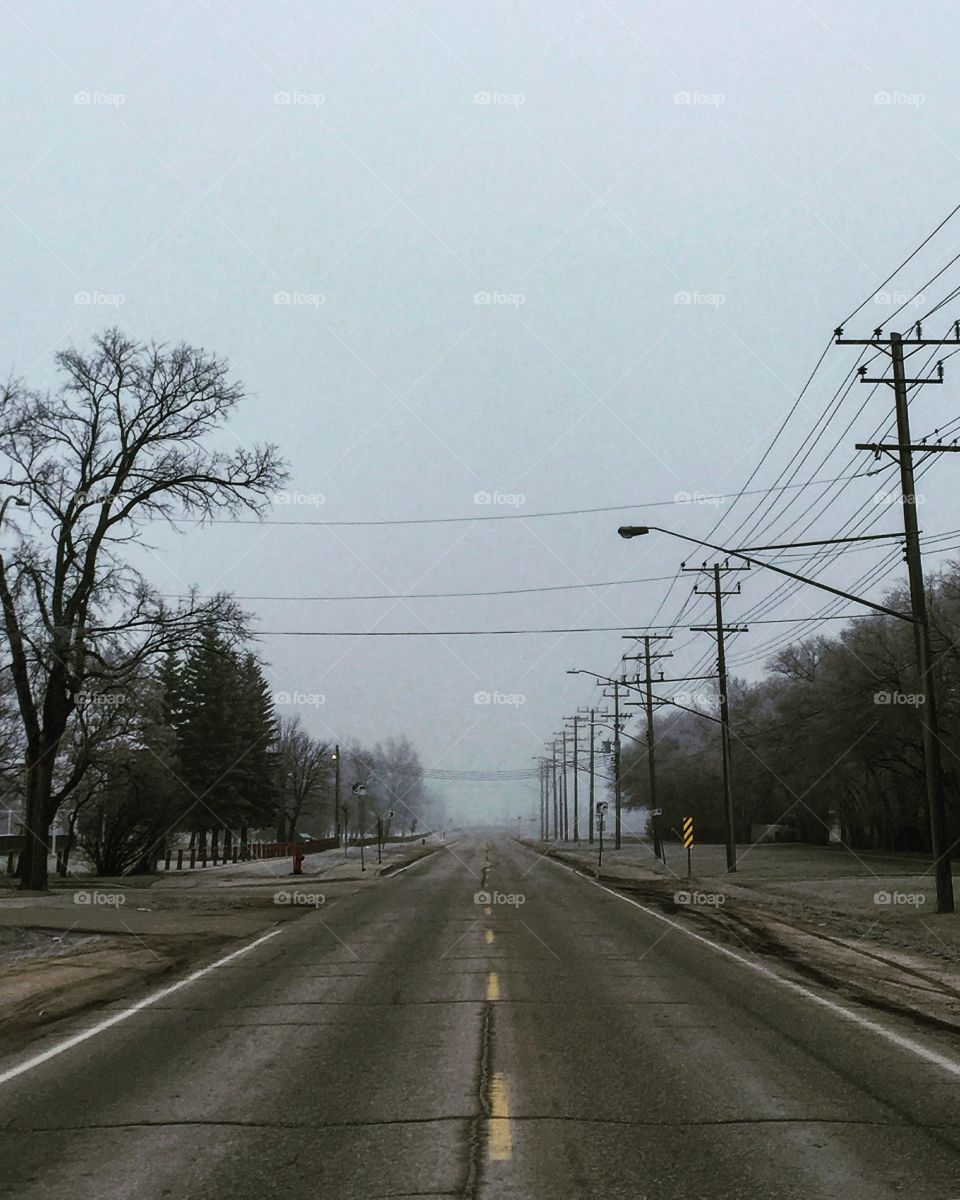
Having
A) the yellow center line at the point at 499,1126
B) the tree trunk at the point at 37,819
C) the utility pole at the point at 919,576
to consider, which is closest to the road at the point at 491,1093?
the yellow center line at the point at 499,1126

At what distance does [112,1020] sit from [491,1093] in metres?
4.99

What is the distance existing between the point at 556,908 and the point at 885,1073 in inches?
656

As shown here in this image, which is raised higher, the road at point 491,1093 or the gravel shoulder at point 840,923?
the road at point 491,1093

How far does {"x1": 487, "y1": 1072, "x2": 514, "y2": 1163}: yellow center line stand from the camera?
21.1ft

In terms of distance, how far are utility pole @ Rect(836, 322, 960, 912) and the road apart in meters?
9.40

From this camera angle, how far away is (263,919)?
23203mm

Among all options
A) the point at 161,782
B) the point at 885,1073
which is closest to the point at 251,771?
the point at 161,782

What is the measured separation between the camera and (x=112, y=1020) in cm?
1115

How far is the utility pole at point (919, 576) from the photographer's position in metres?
22.0

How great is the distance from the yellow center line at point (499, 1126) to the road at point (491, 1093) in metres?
0.03

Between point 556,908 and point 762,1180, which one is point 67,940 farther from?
point 762,1180

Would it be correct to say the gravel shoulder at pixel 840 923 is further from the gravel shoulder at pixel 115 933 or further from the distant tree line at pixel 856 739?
the gravel shoulder at pixel 115 933

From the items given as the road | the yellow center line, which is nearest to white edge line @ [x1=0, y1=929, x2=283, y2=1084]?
the road

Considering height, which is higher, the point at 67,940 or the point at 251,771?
the point at 251,771
